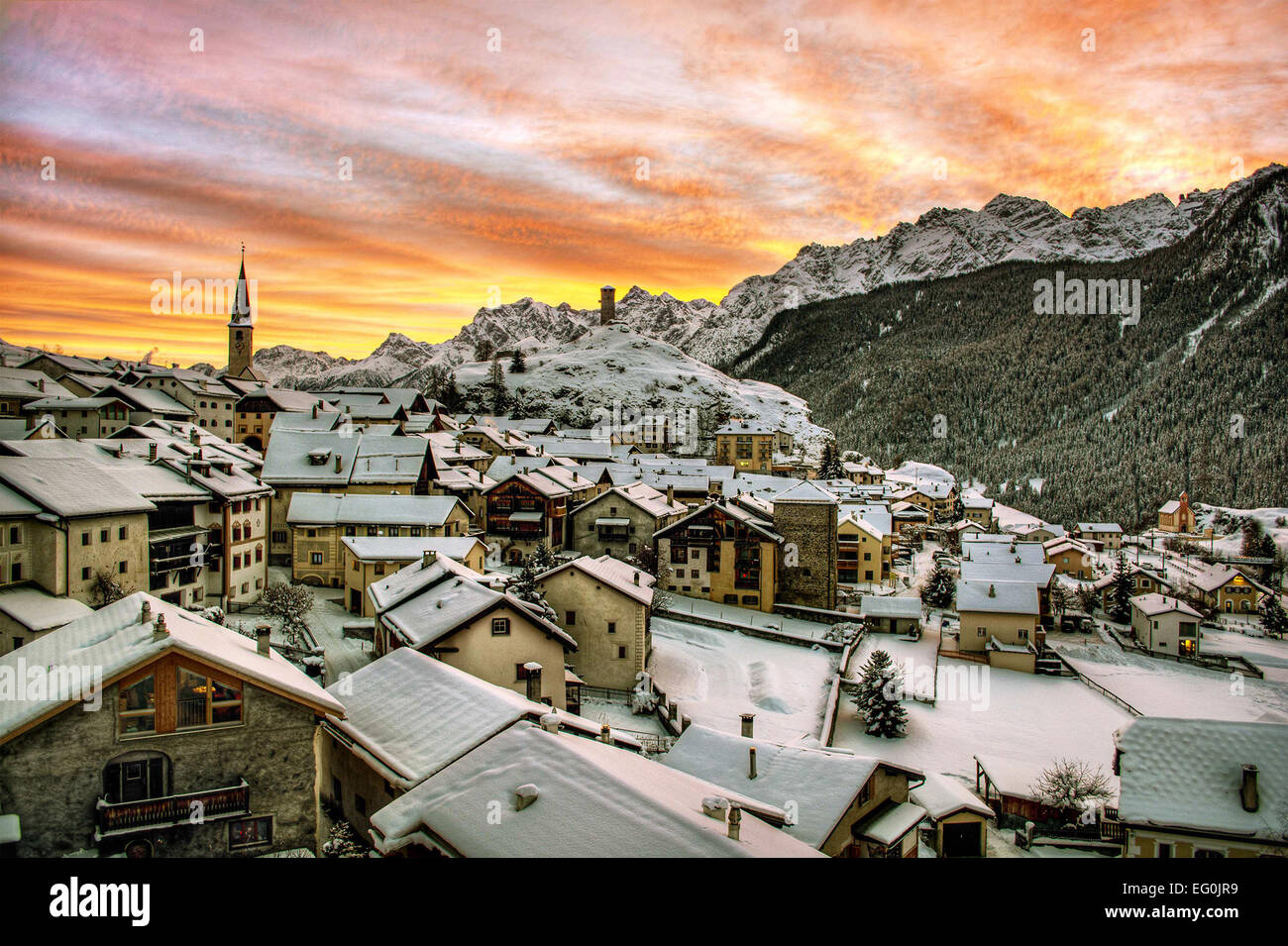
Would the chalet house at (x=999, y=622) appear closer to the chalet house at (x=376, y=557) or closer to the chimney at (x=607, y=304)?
the chalet house at (x=376, y=557)

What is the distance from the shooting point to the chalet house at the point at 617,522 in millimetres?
38562

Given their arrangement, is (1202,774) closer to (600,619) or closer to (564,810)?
(564,810)

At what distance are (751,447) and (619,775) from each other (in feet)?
229

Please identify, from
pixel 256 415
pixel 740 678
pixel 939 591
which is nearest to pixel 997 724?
pixel 740 678

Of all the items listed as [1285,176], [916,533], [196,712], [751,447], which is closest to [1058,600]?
[916,533]

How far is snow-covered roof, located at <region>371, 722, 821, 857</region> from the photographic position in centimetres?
531

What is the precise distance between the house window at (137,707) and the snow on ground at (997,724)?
17.0 m

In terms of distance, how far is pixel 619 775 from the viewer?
652 cm

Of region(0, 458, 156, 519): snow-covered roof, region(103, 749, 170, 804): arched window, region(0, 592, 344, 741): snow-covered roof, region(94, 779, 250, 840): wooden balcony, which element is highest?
region(0, 458, 156, 519): snow-covered roof

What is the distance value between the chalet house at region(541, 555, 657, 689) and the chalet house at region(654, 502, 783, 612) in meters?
11.6

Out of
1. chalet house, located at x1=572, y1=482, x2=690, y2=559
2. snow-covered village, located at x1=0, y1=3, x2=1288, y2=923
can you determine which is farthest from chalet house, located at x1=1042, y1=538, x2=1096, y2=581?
chalet house, located at x1=572, y1=482, x2=690, y2=559

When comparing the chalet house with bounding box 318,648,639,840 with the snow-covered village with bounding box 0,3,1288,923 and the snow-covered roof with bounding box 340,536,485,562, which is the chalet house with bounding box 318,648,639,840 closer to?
the snow-covered village with bounding box 0,3,1288,923

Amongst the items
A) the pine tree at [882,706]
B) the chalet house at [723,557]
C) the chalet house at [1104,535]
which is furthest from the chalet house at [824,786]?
the chalet house at [1104,535]

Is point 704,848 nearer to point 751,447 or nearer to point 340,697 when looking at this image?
point 340,697
